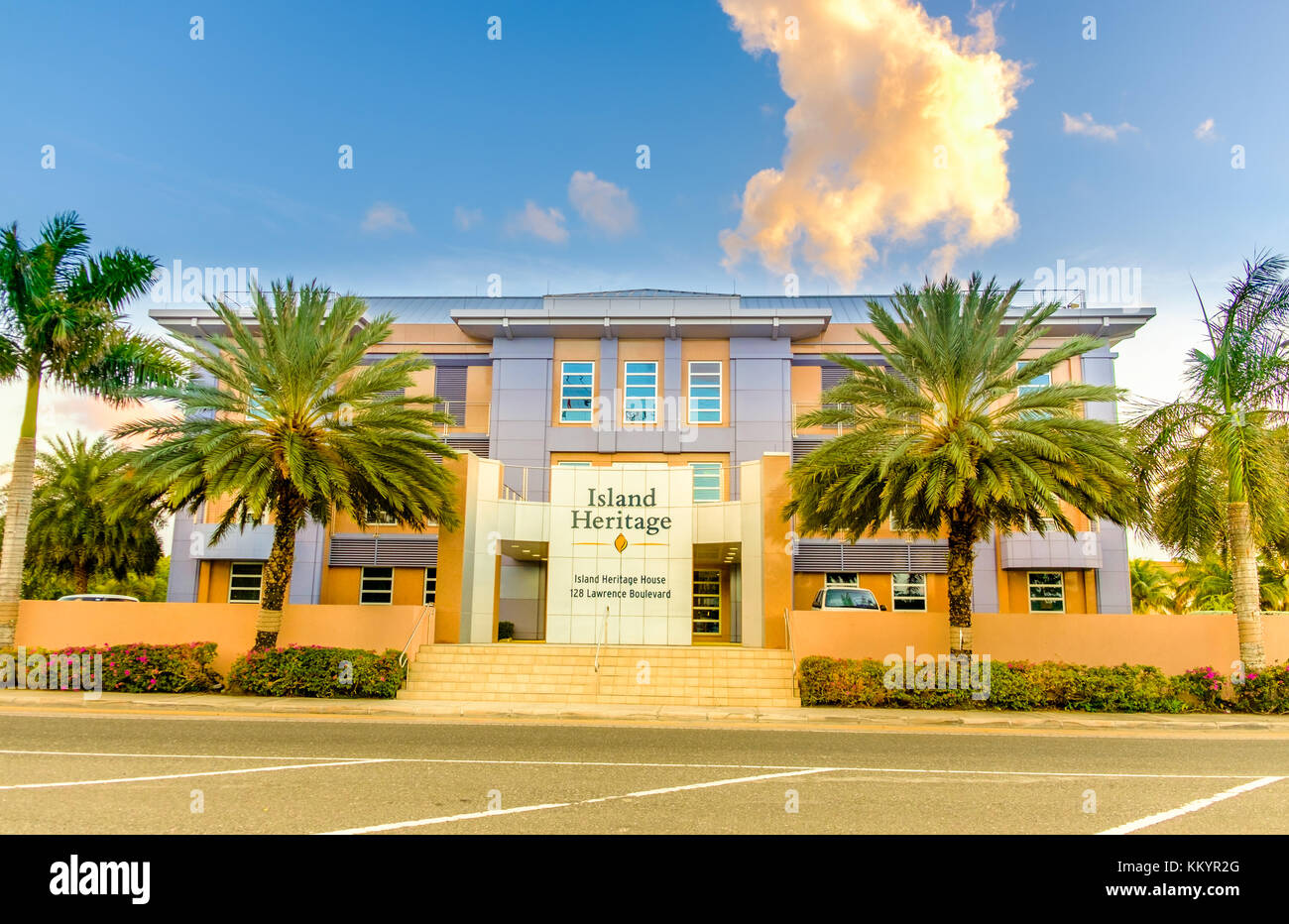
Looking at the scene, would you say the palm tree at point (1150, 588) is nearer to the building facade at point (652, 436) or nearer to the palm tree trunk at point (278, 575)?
the building facade at point (652, 436)

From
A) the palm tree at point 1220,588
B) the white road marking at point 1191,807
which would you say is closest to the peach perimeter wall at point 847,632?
the white road marking at point 1191,807

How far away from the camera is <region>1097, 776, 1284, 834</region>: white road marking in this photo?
7.34 metres

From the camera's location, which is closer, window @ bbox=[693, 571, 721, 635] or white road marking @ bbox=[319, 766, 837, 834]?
white road marking @ bbox=[319, 766, 837, 834]

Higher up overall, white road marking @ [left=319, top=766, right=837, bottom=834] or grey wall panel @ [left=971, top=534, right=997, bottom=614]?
grey wall panel @ [left=971, top=534, right=997, bottom=614]

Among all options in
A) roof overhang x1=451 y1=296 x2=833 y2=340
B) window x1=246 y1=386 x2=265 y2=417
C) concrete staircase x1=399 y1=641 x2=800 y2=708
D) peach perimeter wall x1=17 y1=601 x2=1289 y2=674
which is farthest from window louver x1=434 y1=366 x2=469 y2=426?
concrete staircase x1=399 y1=641 x2=800 y2=708

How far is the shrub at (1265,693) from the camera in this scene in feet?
60.0

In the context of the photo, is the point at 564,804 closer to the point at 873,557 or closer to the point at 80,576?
the point at 873,557

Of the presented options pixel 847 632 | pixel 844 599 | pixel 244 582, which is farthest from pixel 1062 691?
pixel 244 582

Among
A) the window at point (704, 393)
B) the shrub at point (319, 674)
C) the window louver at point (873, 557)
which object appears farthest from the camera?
the window at point (704, 393)

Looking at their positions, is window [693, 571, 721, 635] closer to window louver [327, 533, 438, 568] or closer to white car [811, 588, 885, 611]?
white car [811, 588, 885, 611]

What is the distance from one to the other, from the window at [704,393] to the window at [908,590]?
8.67m

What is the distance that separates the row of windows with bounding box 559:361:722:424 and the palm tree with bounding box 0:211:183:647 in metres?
14.3
